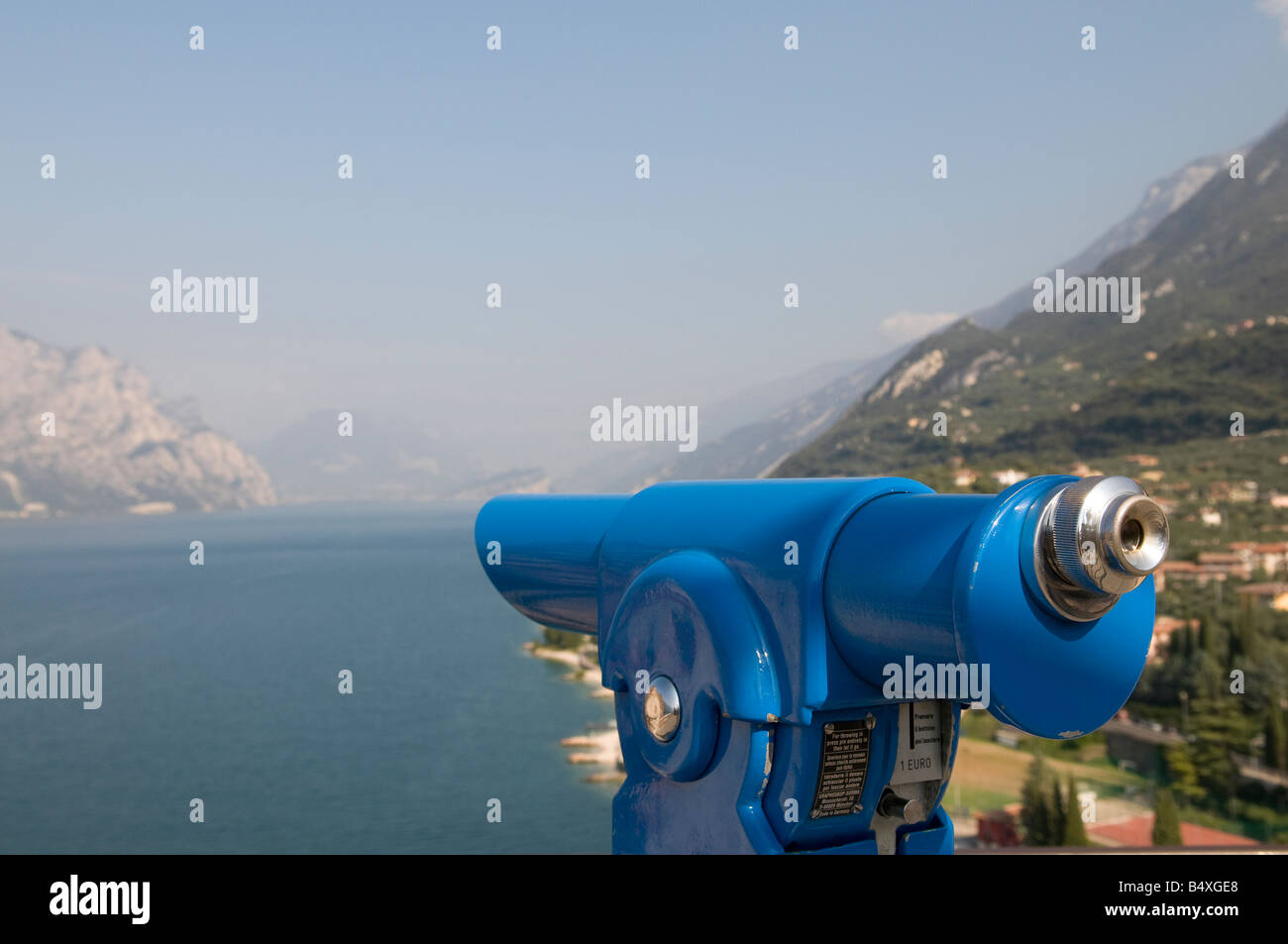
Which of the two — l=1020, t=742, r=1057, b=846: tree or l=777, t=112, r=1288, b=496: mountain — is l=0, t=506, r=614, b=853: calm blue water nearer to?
l=1020, t=742, r=1057, b=846: tree

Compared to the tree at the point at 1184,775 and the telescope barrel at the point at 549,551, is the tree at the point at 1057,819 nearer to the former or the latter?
the tree at the point at 1184,775

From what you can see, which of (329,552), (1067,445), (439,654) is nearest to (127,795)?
(439,654)

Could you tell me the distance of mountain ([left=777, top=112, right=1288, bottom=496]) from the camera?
67312 mm

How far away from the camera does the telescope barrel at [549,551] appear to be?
8.12 feet

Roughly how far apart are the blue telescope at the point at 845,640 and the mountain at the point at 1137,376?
45.5 metres

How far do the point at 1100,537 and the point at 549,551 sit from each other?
1.37 meters

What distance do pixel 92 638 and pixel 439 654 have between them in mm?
22829

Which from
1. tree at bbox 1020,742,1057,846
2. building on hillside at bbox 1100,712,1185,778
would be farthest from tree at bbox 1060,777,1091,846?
building on hillside at bbox 1100,712,1185,778

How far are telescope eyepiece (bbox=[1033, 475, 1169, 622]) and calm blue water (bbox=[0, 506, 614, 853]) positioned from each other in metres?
25.1

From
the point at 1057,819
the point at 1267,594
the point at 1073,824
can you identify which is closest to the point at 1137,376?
the point at 1267,594

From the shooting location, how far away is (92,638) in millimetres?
75000

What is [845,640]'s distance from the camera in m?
1.78

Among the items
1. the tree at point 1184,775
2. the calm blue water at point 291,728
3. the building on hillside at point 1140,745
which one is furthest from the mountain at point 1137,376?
the calm blue water at point 291,728

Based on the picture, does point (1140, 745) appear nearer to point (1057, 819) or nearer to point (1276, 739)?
point (1276, 739)
